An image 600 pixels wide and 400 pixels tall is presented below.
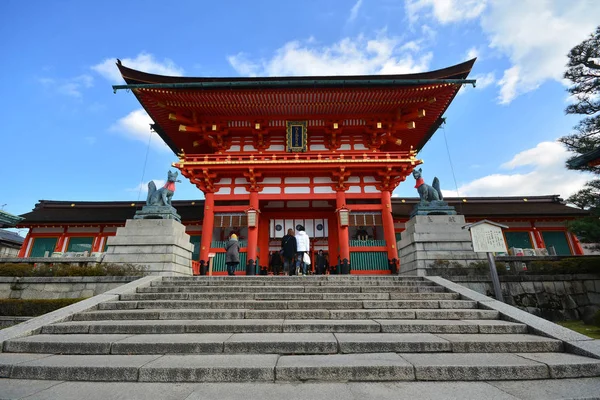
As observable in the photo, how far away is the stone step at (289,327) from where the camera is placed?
4625 millimetres

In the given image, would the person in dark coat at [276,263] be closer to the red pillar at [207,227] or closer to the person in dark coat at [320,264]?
the person in dark coat at [320,264]

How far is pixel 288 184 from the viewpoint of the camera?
1412cm

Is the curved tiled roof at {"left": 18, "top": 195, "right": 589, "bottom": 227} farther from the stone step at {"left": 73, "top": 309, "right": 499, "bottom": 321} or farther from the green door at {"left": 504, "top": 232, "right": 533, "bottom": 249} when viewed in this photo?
the stone step at {"left": 73, "top": 309, "right": 499, "bottom": 321}

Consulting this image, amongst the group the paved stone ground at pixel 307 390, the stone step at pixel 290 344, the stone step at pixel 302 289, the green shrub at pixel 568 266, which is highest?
the green shrub at pixel 568 266

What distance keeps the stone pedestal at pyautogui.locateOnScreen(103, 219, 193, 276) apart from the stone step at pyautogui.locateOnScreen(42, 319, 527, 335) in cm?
444

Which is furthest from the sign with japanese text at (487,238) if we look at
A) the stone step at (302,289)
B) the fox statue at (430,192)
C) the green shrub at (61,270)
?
the green shrub at (61,270)

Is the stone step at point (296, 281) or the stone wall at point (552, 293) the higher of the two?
the stone step at point (296, 281)

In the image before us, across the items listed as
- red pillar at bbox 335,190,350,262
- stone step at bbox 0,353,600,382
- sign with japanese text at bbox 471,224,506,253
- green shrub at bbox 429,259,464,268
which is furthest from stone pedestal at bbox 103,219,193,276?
sign with japanese text at bbox 471,224,506,253

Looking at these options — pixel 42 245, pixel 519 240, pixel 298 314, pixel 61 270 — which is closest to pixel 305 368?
pixel 298 314

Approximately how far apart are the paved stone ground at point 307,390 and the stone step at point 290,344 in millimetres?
748

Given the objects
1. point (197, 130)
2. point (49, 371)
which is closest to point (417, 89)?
point (197, 130)

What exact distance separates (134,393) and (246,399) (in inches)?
47.8

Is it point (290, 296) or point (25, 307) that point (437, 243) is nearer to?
point (290, 296)

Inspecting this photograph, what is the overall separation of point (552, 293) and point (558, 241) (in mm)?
12982
